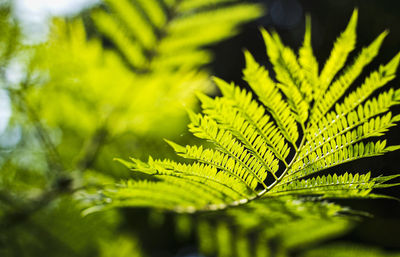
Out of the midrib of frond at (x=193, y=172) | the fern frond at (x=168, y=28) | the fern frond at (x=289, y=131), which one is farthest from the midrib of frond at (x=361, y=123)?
the fern frond at (x=168, y=28)

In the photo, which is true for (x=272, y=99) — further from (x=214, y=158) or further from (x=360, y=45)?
(x=360, y=45)

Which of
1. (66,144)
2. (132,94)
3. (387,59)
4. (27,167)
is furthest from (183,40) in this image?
(387,59)

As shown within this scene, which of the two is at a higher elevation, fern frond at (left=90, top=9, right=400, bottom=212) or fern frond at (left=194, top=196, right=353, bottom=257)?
fern frond at (left=90, top=9, right=400, bottom=212)

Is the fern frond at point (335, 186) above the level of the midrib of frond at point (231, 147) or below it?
below

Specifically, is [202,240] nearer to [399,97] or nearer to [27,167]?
[27,167]

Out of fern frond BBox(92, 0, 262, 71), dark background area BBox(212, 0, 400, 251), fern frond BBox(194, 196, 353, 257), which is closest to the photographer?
fern frond BBox(194, 196, 353, 257)

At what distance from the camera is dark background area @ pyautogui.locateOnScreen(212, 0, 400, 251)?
95 cm

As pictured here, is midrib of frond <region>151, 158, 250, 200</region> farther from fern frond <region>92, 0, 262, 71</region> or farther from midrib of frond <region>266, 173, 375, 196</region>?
fern frond <region>92, 0, 262, 71</region>

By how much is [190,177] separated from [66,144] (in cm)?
91

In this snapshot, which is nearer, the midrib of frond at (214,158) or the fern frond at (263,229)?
the midrib of frond at (214,158)

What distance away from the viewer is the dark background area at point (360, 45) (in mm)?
948

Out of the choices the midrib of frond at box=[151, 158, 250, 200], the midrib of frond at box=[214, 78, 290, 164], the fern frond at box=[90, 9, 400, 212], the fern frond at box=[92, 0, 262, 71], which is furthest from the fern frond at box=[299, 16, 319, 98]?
the fern frond at box=[92, 0, 262, 71]

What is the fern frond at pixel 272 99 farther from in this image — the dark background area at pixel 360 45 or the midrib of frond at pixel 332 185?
the dark background area at pixel 360 45

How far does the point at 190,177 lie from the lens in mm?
597
